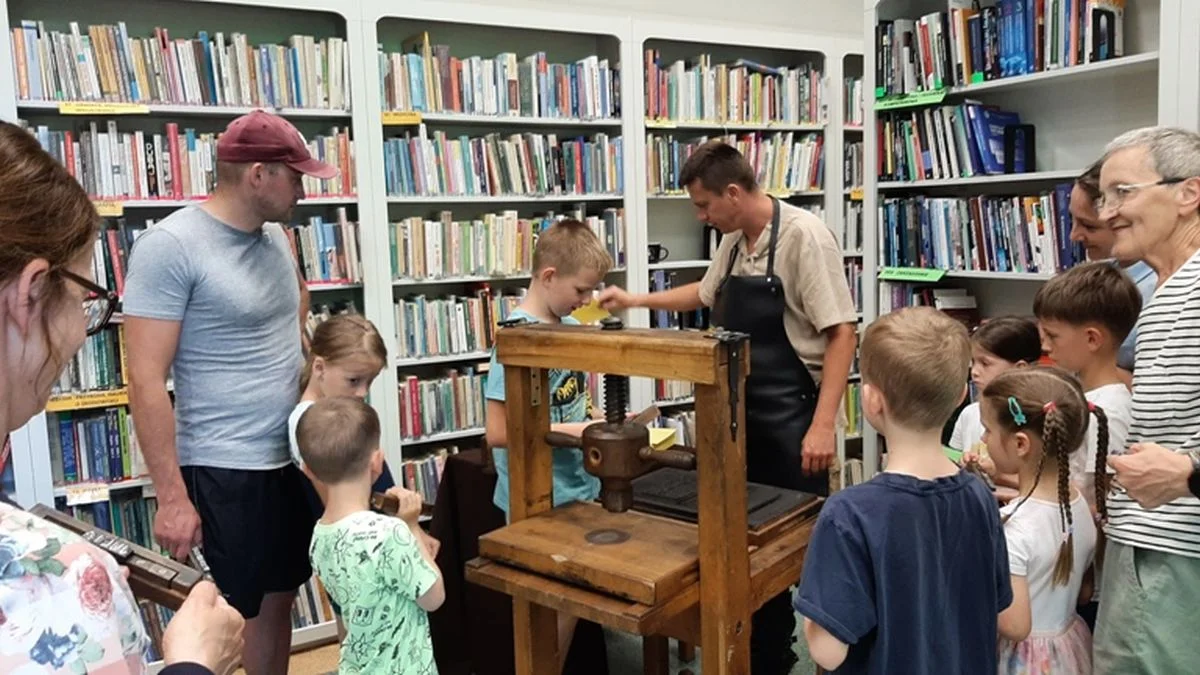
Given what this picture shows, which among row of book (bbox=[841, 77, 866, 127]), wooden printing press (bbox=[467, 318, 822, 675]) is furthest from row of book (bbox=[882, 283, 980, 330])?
wooden printing press (bbox=[467, 318, 822, 675])

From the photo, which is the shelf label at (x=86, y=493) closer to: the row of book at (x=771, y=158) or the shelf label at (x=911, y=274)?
the row of book at (x=771, y=158)

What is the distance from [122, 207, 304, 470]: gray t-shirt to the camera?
6.33 ft

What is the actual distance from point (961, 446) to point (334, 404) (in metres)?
1.74

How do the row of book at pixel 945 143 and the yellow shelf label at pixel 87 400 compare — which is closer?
the yellow shelf label at pixel 87 400

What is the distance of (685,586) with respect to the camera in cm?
139

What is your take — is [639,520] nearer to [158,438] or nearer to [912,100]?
[158,438]

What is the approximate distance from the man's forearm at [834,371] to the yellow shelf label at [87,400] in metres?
2.18

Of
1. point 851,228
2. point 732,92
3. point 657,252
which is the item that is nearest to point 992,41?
point 732,92

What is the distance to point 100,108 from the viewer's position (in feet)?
9.34

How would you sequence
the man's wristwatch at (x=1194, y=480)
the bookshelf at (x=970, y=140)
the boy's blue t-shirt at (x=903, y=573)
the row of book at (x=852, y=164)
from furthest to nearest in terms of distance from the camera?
the row of book at (x=852, y=164) < the bookshelf at (x=970, y=140) < the man's wristwatch at (x=1194, y=480) < the boy's blue t-shirt at (x=903, y=573)

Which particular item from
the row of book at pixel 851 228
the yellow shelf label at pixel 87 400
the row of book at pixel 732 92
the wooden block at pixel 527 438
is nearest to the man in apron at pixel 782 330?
the wooden block at pixel 527 438

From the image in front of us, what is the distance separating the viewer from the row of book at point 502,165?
346 cm

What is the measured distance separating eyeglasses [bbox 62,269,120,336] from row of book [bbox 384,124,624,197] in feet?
7.71

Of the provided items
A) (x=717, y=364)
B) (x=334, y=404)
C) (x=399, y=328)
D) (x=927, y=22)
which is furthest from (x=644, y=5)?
(x=717, y=364)
